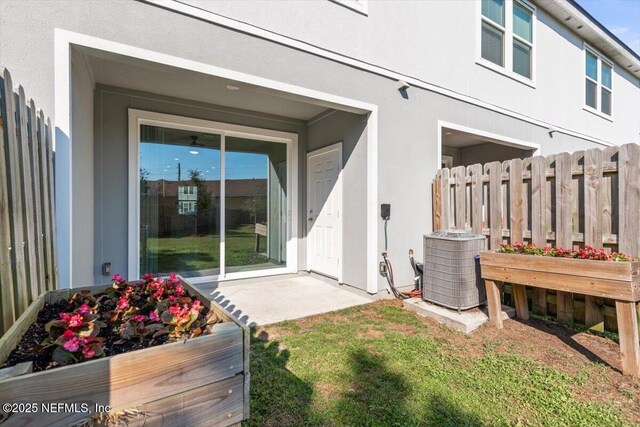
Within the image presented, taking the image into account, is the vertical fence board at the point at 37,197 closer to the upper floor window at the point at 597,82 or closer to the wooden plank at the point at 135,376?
the wooden plank at the point at 135,376

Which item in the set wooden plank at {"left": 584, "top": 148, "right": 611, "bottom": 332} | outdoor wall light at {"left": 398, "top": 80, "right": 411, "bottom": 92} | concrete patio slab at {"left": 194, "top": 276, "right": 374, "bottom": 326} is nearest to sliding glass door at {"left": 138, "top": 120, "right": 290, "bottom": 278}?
concrete patio slab at {"left": 194, "top": 276, "right": 374, "bottom": 326}

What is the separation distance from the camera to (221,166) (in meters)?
5.21

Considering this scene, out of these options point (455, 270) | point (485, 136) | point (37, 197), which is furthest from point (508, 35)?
point (37, 197)

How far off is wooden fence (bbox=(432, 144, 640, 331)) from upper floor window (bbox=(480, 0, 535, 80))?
326 centimetres

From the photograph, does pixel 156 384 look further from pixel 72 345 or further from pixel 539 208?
pixel 539 208

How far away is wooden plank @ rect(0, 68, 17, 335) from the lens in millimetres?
1502

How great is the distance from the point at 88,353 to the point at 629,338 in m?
3.48

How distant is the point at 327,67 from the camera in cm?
408

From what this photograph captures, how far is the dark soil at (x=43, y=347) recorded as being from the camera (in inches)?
44.8

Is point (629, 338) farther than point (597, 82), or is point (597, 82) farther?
point (597, 82)

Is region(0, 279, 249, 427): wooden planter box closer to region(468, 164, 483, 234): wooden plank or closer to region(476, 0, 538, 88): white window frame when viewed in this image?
region(468, 164, 483, 234): wooden plank

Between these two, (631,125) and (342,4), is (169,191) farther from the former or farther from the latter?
(631,125)

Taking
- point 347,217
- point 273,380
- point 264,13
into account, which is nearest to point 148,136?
point 264,13

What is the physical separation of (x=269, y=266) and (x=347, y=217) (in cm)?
186
